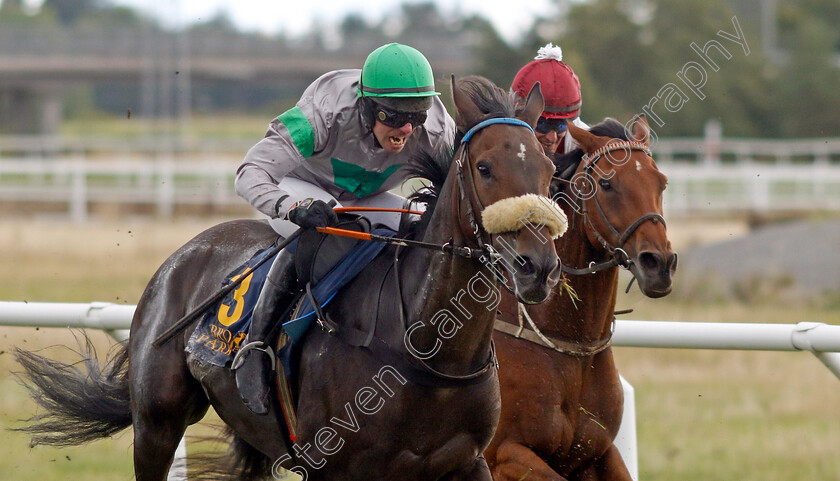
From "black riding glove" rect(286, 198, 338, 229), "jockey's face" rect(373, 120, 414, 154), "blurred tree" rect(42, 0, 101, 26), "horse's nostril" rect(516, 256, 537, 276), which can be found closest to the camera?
"horse's nostril" rect(516, 256, 537, 276)

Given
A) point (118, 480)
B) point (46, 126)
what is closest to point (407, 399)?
point (118, 480)

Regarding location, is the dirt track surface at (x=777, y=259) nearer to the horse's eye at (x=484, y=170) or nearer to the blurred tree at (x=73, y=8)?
the horse's eye at (x=484, y=170)

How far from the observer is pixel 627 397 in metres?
4.61

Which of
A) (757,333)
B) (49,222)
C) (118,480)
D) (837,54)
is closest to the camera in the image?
(757,333)

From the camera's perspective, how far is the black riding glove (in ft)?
11.3

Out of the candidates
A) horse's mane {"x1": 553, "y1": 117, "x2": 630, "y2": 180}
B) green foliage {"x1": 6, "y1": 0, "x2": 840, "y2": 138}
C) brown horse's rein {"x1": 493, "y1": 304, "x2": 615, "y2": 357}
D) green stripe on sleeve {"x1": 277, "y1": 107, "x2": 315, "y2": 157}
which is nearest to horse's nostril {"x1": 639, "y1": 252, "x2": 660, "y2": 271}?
brown horse's rein {"x1": 493, "y1": 304, "x2": 615, "y2": 357}

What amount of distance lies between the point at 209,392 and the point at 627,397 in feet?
5.74

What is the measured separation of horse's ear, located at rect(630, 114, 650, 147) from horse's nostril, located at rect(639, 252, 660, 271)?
543 mm

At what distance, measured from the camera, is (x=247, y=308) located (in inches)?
155

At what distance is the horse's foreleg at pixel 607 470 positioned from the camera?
410cm

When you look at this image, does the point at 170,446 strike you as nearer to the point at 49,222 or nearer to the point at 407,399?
the point at 407,399

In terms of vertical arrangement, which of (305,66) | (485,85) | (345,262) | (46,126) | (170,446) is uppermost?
(305,66)

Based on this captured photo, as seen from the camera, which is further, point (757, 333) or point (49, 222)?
point (49, 222)

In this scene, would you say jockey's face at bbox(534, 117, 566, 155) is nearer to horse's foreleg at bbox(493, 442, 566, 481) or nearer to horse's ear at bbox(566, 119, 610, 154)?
horse's ear at bbox(566, 119, 610, 154)
